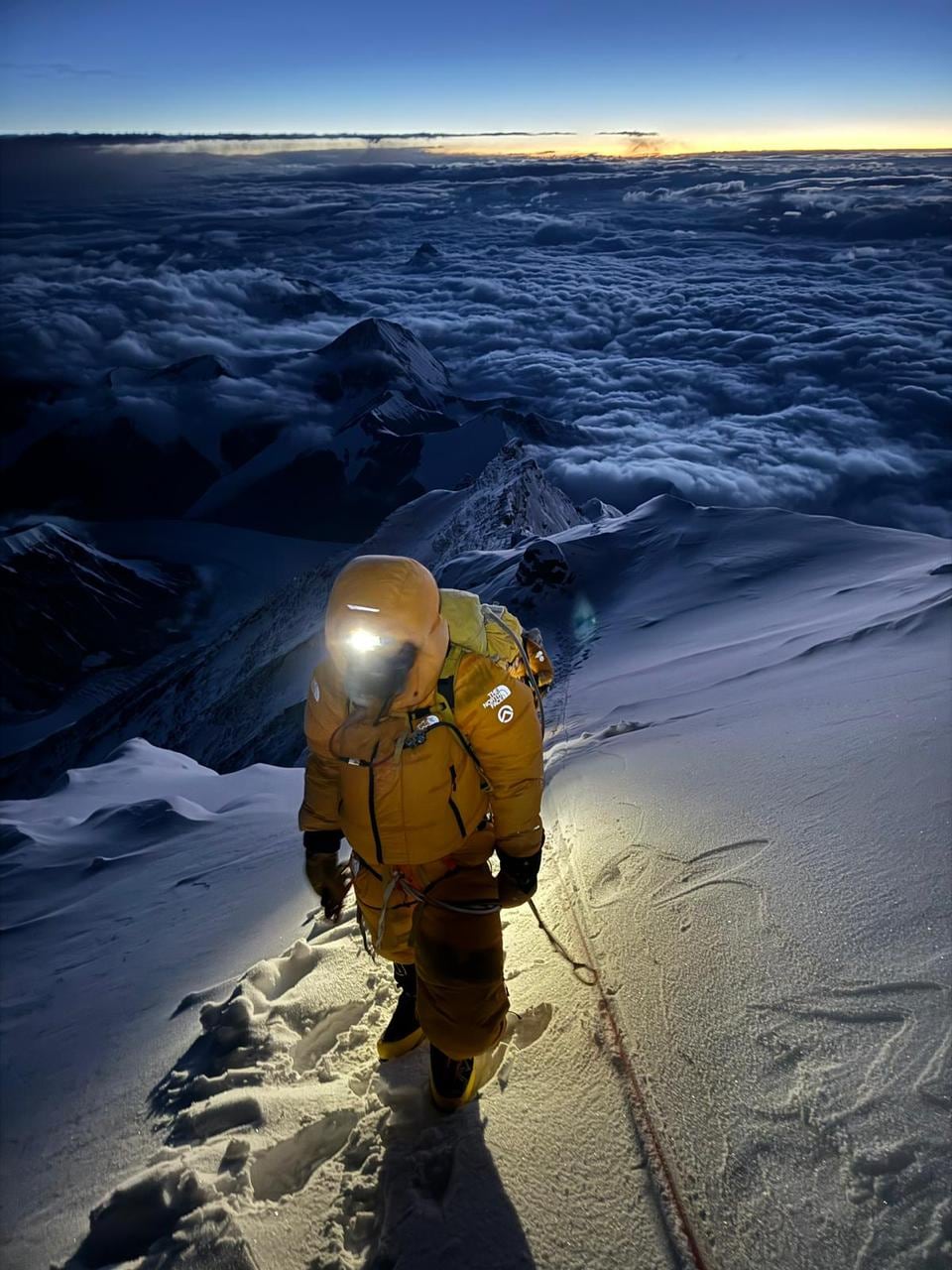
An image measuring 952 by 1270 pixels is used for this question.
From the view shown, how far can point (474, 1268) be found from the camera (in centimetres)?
205

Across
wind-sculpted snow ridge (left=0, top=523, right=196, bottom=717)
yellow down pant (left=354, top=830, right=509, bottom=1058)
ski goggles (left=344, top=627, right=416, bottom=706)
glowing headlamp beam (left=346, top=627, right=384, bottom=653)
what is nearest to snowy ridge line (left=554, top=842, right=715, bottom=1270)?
yellow down pant (left=354, top=830, right=509, bottom=1058)

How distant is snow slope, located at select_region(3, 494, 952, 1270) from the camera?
2.12 m

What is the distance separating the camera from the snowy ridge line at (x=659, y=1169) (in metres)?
2.00

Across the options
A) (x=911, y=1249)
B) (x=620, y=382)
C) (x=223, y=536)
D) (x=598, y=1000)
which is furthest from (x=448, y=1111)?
(x=620, y=382)

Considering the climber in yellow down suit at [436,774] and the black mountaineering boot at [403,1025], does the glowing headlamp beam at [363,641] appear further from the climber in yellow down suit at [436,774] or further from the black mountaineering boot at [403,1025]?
the black mountaineering boot at [403,1025]

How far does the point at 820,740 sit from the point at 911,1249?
2928mm

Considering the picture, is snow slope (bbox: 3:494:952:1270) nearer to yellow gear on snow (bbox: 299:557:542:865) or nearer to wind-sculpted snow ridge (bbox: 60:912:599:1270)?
wind-sculpted snow ridge (bbox: 60:912:599:1270)

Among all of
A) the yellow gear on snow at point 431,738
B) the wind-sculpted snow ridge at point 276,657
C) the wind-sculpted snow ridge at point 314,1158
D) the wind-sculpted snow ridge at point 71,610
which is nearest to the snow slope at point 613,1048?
the wind-sculpted snow ridge at point 314,1158

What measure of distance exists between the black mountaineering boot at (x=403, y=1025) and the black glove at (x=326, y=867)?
1.14 feet

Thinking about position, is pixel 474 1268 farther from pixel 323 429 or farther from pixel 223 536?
pixel 323 429

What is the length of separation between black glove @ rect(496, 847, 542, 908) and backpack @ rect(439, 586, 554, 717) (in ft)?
1.78

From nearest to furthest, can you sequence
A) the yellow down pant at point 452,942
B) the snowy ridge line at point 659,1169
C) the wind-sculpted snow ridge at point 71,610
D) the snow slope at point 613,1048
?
the snowy ridge line at point 659,1169 < the snow slope at point 613,1048 < the yellow down pant at point 452,942 < the wind-sculpted snow ridge at point 71,610

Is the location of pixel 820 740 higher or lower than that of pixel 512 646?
lower

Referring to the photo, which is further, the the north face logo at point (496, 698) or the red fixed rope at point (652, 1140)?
the the north face logo at point (496, 698)
